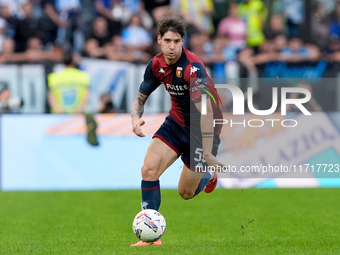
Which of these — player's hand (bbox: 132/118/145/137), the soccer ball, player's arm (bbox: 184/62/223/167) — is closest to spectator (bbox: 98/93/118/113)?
player's hand (bbox: 132/118/145/137)

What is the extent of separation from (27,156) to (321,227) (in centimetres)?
566

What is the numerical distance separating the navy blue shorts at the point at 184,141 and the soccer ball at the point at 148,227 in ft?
2.97

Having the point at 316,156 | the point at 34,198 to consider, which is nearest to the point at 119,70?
the point at 34,198

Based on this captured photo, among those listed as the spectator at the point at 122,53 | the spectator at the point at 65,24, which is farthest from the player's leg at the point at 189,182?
the spectator at the point at 65,24

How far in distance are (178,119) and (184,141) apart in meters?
0.26

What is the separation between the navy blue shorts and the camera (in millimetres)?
5914

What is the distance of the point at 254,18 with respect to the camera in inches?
488

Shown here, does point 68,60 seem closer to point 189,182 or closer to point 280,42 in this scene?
point 280,42

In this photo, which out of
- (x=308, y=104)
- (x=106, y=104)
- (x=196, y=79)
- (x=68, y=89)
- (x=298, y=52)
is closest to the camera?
(x=196, y=79)

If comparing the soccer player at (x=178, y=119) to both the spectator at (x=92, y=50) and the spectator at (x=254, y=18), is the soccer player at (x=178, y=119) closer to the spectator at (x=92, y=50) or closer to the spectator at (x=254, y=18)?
the spectator at (x=92, y=50)

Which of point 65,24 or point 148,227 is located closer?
point 148,227

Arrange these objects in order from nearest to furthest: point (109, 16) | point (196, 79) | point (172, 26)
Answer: point (172, 26), point (196, 79), point (109, 16)

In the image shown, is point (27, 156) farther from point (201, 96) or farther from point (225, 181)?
point (201, 96)

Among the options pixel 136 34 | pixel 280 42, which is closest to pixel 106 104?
Result: pixel 136 34
